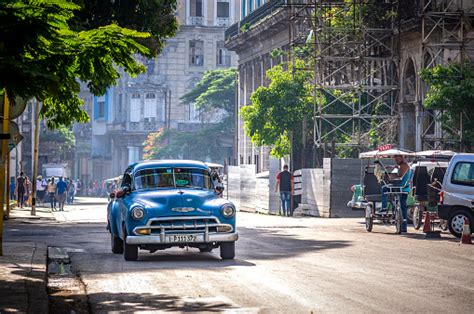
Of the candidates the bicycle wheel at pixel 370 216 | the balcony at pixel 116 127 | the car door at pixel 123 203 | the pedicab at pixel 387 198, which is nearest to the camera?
the car door at pixel 123 203

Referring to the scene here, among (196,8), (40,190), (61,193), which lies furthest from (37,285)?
(196,8)

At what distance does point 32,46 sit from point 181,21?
354 ft

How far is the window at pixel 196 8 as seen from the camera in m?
122

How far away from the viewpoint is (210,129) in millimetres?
106812

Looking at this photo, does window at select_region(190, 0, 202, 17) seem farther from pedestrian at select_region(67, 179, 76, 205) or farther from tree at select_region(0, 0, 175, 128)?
tree at select_region(0, 0, 175, 128)

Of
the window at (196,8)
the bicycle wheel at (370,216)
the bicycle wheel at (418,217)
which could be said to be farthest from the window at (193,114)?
the bicycle wheel at (370,216)

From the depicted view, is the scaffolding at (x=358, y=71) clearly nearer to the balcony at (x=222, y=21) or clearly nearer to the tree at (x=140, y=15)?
the tree at (x=140, y=15)

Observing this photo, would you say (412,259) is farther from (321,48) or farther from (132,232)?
(321,48)

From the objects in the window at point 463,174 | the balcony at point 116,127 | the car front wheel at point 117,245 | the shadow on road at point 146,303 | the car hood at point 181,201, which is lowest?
the shadow on road at point 146,303

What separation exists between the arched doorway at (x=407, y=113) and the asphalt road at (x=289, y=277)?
24451 millimetres

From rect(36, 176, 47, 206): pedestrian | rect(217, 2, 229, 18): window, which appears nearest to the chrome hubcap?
rect(36, 176, 47, 206): pedestrian

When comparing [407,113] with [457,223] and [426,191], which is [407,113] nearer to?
[426,191]

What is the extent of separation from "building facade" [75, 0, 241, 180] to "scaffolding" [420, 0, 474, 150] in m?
74.2

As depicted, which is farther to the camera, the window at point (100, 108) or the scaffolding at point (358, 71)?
the window at point (100, 108)
